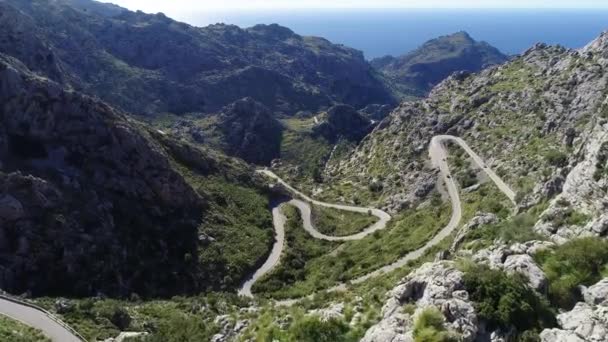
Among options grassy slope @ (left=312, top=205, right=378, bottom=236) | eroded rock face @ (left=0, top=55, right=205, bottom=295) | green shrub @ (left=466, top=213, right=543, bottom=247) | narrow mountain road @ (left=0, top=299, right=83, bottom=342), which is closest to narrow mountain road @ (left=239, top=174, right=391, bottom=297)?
grassy slope @ (left=312, top=205, right=378, bottom=236)

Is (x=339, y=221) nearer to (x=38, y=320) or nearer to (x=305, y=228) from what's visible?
(x=305, y=228)

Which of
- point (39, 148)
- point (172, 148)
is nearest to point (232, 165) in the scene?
point (172, 148)

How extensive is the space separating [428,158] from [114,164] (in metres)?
68.1

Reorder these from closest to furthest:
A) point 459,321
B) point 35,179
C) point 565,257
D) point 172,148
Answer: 1. point 459,321
2. point 565,257
3. point 35,179
4. point 172,148

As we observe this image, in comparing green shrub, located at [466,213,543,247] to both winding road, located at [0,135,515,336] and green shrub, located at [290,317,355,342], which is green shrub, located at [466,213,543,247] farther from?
winding road, located at [0,135,515,336]

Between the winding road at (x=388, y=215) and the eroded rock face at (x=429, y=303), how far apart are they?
24.1 metres

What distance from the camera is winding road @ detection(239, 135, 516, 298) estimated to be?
67125 mm

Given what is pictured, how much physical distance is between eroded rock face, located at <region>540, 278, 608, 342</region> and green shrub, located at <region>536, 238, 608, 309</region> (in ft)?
2.46

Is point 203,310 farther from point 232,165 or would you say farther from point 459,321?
point 232,165

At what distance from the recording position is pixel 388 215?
10325 cm

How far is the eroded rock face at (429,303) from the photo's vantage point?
80.0ft

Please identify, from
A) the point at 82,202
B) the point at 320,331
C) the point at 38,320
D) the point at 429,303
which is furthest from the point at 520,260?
the point at 82,202

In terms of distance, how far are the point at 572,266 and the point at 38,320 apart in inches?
1643

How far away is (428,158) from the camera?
118 m
